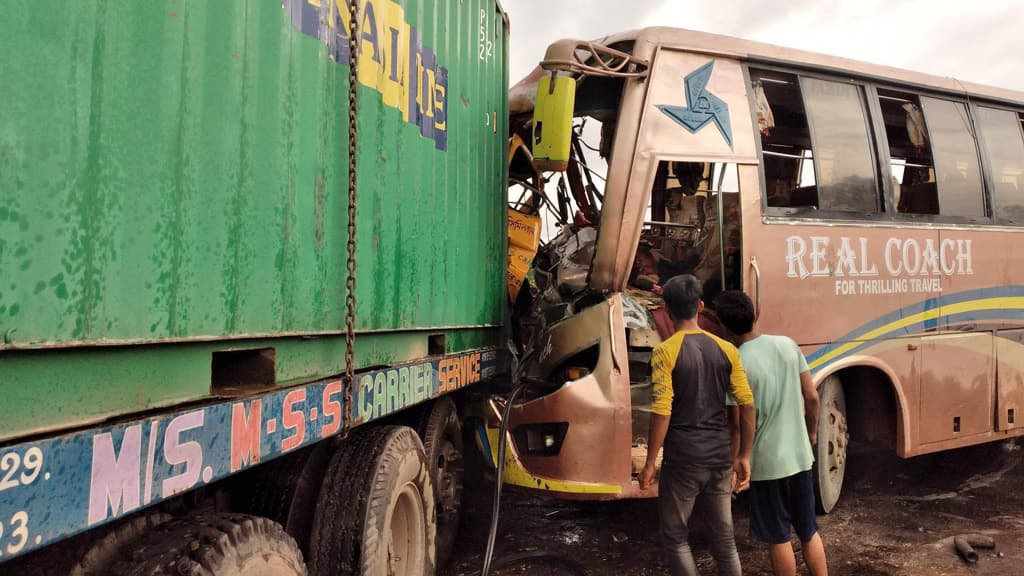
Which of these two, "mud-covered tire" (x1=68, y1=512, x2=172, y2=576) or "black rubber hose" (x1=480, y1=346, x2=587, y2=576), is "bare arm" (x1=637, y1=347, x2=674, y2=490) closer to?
"black rubber hose" (x1=480, y1=346, x2=587, y2=576)

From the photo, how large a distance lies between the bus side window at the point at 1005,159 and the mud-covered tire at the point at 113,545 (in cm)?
652

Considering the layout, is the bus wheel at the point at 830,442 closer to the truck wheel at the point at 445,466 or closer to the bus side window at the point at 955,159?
the bus side window at the point at 955,159

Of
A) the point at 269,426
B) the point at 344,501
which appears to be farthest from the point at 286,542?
the point at 344,501

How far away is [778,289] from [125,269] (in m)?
4.04

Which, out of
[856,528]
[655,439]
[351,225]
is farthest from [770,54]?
[351,225]

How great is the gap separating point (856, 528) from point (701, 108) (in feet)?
10.6

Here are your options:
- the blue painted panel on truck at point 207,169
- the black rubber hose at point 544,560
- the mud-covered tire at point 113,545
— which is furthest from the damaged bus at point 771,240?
the mud-covered tire at point 113,545

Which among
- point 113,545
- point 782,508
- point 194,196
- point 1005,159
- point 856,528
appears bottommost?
point 856,528

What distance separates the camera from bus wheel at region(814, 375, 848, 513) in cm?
503

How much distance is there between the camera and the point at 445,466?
4.28m

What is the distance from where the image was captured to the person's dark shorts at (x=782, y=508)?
3447mm

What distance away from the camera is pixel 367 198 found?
268 centimetres

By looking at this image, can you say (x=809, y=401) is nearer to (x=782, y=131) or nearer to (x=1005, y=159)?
(x=782, y=131)

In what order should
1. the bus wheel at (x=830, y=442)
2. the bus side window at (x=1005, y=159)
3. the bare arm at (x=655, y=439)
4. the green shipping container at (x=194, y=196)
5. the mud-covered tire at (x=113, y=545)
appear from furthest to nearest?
1. the bus side window at (x=1005, y=159)
2. the bus wheel at (x=830, y=442)
3. the bare arm at (x=655, y=439)
4. the mud-covered tire at (x=113, y=545)
5. the green shipping container at (x=194, y=196)
